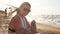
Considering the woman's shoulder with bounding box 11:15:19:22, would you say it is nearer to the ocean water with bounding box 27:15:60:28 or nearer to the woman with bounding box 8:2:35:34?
the woman with bounding box 8:2:35:34

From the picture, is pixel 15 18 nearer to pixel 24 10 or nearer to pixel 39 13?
pixel 24 10

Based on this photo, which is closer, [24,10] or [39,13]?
[24,10]

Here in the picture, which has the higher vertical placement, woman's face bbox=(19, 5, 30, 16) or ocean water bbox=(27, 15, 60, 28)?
woman's face bbox=(19, 5, 30, 16)

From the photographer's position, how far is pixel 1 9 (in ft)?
5.93

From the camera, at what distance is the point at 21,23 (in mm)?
1662

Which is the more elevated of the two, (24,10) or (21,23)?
(24,10)

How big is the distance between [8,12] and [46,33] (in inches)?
19.0

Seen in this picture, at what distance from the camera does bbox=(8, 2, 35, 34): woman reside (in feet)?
5.38

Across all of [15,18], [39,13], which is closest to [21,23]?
[15,18]

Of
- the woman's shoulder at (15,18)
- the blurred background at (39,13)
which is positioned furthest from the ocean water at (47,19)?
the woman's shoulder at (15,18)

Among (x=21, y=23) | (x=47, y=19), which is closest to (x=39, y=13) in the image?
(x=47, y=19)

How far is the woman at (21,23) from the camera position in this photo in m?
1.64

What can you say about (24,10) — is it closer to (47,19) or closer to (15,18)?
(15,18)

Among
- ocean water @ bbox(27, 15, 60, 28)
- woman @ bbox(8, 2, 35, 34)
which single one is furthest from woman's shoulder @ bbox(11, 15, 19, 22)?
ocean water @ bbox(27, 15, 60, 28)
